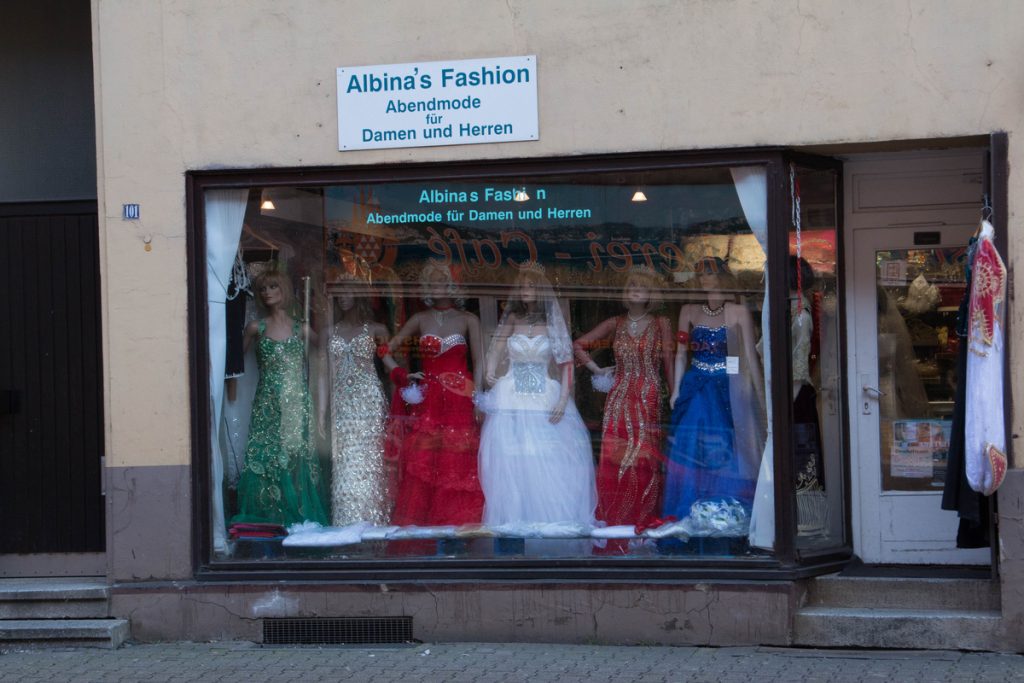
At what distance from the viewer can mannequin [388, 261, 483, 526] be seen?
7453 millimetres

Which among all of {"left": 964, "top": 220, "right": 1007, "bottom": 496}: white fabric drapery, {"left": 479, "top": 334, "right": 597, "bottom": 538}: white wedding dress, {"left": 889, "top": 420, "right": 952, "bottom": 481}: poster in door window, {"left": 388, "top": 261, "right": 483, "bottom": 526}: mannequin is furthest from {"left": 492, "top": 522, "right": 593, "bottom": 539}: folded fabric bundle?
{"left": 964, "top": 220, "right": 1007, "bottom": 496}: white fabric drapery

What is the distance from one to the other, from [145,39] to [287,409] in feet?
7.90

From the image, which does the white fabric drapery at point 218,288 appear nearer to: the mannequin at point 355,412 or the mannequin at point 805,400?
the mannequin at point 355,412

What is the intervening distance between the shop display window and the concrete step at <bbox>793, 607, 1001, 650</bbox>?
0.55m

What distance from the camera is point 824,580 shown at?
22.1 ft

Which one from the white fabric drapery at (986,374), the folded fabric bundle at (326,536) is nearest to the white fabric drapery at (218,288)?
the folded fabric bundle at (326,536)

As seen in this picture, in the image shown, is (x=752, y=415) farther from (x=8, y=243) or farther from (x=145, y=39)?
(x=8, y=243)

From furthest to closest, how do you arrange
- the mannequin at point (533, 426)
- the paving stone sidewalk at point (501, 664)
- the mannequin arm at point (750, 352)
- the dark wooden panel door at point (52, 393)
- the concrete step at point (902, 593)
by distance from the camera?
the dark wooden panel door at point (52, 393)
the mannequin at point (533, 426)
the mannequin arm at point (750, 352)
the concrete step at point (902, 593)
the paving stone sidewalk at point (501, 664)

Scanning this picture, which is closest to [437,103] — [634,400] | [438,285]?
[438,285]

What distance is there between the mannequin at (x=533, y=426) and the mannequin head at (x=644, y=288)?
1.54 ft

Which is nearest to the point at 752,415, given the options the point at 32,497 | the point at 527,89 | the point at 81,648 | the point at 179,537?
the point at 527,89

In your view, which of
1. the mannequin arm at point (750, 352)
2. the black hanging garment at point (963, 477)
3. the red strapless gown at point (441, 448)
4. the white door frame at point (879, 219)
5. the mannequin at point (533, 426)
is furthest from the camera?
the red strapless gown at point (441, 448)

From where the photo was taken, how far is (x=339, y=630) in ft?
22.6

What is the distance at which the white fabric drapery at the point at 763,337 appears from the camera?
6684 mm
